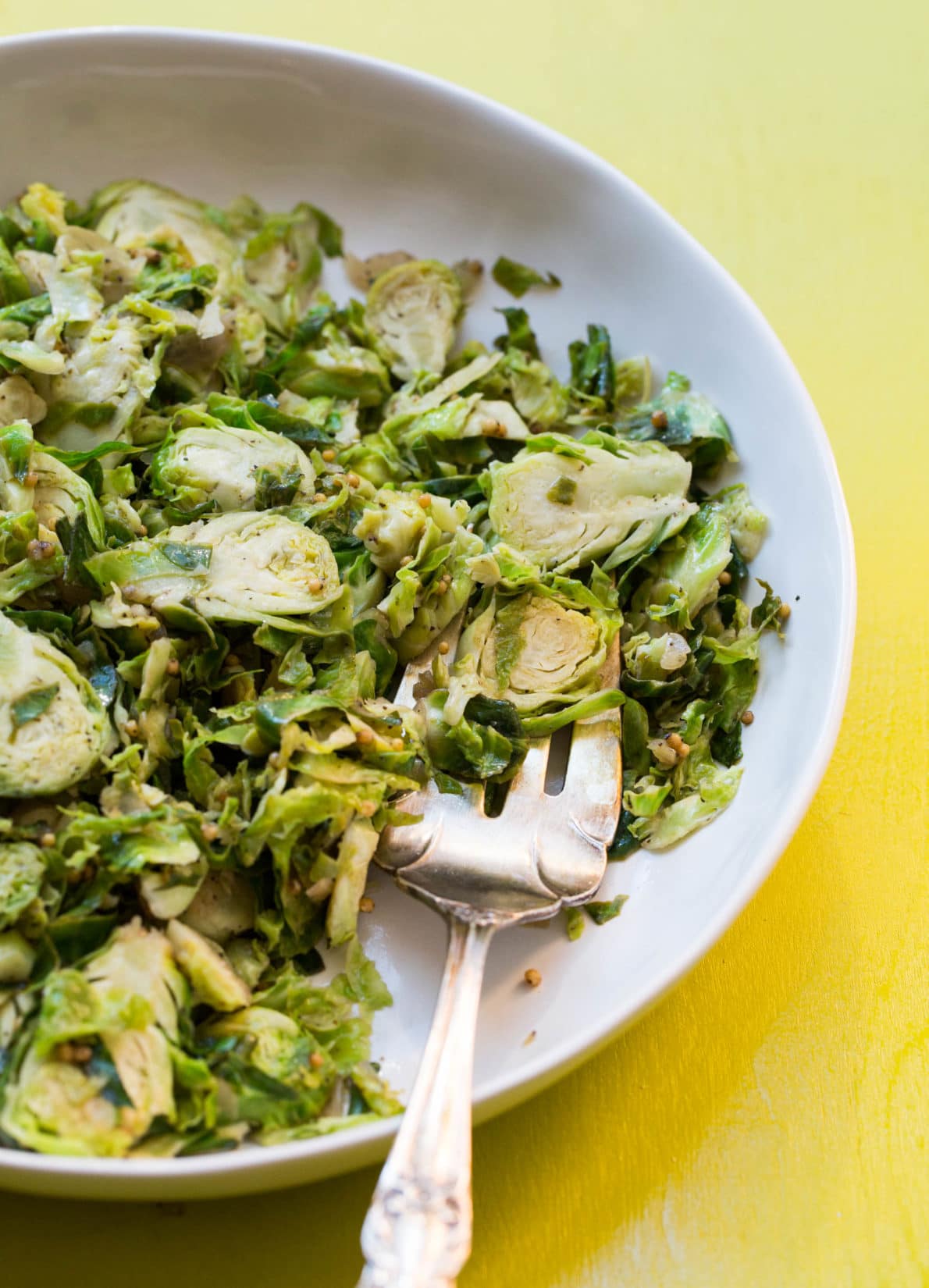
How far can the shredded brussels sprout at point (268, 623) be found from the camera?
83.5 inches

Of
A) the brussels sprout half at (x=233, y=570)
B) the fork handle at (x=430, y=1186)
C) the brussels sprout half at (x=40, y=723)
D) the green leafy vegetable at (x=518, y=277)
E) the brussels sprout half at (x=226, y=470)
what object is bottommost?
the fork handle at (x=430, y=1186)

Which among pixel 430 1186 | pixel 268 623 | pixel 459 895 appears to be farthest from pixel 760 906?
pixel 268 623

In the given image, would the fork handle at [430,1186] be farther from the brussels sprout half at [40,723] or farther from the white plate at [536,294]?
the brussels sprout half at [40,723]

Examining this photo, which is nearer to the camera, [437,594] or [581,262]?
[437,594]

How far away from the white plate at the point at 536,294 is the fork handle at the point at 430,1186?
0.11 meters

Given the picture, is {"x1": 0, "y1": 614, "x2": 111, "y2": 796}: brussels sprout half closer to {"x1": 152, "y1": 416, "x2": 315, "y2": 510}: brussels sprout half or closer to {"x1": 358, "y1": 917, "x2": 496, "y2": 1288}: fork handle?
{"x1": 152, "y1": 416, "x2": 315, "y2": 510}: brussels sprout half

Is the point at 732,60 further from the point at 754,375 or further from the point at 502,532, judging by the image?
the point at 502,532

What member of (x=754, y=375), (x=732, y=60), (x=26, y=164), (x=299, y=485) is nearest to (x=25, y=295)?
(x=26, y=164)

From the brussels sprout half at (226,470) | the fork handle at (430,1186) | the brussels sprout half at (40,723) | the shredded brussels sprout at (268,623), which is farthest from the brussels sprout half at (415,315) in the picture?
the fork handle at (430,1186)

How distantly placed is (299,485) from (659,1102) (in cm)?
166

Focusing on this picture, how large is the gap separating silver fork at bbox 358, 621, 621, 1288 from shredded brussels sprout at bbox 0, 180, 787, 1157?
72mm

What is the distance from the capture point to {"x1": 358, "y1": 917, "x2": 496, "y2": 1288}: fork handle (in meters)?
1.82

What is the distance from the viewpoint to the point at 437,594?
8.84 feet

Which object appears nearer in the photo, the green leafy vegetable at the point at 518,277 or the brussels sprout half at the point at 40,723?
the brussels sprout half at the point at 40,723
